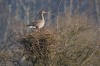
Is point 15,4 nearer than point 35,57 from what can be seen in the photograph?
No

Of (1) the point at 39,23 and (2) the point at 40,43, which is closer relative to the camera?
(2) the point at 40,43

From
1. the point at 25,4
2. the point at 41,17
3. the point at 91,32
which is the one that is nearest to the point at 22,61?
the point at 41,17

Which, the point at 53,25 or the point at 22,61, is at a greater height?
the point at 53,25

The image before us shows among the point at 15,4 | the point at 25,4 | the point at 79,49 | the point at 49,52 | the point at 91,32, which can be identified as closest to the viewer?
the point at 49,52

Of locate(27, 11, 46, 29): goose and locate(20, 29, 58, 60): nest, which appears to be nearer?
locate(20, 29, 58, 60): nest

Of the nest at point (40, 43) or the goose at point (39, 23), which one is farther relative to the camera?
the goose at point (39, 23)

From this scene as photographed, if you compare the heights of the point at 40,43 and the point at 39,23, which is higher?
the point at 39,23

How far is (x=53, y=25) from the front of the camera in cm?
2189

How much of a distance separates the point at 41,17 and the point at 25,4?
39.5 meters

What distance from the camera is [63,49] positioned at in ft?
71.3

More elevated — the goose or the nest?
the goose

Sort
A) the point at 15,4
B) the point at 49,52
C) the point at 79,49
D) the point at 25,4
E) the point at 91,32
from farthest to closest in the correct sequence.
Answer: the point at 15,4
the point at 25,4
the point at 91,32
the point at 79,49
the point at 49,52

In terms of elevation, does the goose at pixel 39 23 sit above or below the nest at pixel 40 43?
above

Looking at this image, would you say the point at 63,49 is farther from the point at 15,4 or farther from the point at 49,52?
the point at 15,4
